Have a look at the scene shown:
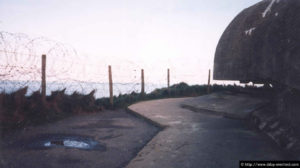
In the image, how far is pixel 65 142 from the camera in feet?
17.3

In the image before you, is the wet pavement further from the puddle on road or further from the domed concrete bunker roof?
the domed concrete bunker roof

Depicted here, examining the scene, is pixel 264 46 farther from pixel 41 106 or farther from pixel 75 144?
pixel 41 106

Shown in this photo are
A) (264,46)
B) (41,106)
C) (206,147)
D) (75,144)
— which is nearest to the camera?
(206,147)

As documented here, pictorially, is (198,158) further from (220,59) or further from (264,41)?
(220,59)

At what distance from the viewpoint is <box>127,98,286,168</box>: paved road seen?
3842 millimetres

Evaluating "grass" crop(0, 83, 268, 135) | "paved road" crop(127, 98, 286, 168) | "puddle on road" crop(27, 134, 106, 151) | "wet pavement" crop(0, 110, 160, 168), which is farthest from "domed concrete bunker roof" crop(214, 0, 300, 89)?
"puddle on road" crop(27, 134, 106, 151)

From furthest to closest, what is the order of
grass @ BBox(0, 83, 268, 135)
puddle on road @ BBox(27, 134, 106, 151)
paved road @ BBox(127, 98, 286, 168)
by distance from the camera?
grass @ BBox(0, 83, 268, 135) < puddle on road @ BBox(27, 134, 106, 151) < paved road @ BBox(127, 98, 286, 168)

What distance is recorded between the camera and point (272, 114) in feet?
19.3

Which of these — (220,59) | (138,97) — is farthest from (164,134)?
(138,97)

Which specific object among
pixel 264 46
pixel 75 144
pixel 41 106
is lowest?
pixel 75 144

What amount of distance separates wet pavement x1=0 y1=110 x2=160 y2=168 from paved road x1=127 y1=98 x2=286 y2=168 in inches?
20.2

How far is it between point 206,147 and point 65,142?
2.84 meters

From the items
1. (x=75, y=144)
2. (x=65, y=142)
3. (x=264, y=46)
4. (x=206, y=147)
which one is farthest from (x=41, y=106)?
(x=264, y=46)

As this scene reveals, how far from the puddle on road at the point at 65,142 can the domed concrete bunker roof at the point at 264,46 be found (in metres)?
3.82
